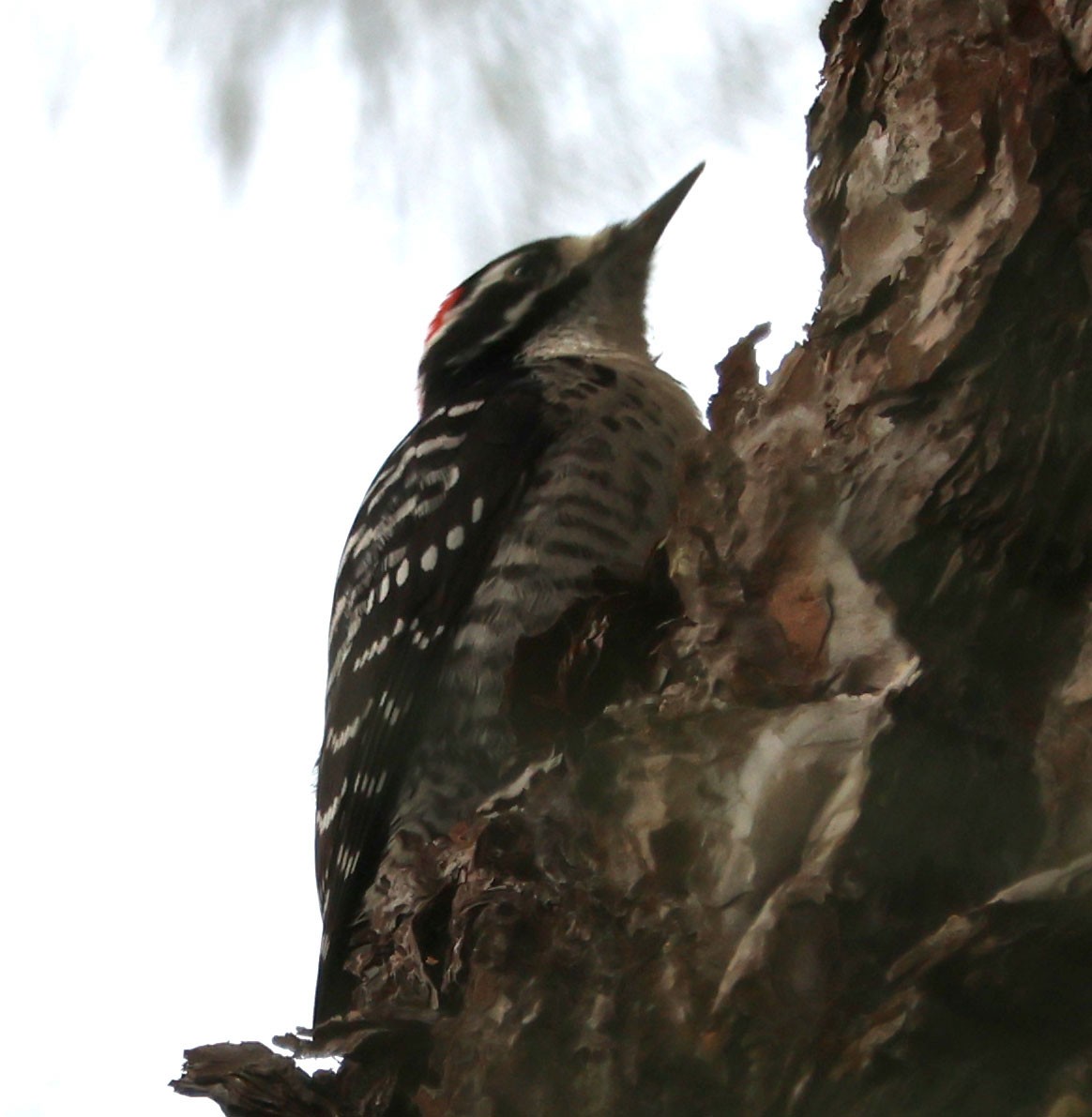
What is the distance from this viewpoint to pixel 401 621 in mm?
2906

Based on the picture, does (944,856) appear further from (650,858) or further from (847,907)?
(650,858)

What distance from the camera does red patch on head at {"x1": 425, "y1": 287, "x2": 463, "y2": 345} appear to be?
3.90 metres

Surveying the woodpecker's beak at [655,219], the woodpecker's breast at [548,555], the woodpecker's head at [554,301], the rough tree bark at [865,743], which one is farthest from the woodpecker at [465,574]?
the rough tree bark at [865,743]

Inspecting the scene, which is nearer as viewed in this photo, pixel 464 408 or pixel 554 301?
pixel 464 408

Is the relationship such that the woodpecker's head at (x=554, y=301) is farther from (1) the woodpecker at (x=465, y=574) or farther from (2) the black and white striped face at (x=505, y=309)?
(1) the woodpecker at (x=465, y=574)

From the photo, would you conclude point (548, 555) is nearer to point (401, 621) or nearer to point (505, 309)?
point (401, 621)

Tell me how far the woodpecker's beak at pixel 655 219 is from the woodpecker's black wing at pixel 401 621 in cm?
76

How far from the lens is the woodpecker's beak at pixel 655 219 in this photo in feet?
11.9

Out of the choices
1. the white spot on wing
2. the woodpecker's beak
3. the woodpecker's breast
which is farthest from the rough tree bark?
the woodpecker's beak

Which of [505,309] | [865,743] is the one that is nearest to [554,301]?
[505,309]

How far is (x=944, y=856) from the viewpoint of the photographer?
128 cm

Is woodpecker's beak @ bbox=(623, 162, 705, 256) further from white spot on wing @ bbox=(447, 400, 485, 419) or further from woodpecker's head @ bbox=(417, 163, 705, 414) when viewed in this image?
white spot on wing @ bbox=(447, 400, 485, 419)

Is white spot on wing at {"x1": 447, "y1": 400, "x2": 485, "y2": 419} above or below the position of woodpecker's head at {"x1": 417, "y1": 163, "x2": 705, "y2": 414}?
below

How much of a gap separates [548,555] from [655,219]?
4.10 feet
